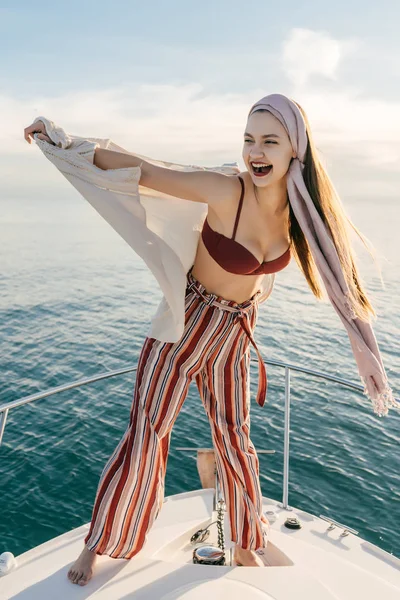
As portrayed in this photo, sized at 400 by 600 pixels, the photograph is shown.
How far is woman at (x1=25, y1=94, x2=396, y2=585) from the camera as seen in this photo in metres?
1.83

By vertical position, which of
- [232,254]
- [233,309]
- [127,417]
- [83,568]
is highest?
[232,254]

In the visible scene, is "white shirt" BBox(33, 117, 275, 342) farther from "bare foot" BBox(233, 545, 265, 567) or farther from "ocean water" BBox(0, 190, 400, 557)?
"bare foot" BBox(233, 545, 265, 567)

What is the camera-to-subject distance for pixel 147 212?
201cm

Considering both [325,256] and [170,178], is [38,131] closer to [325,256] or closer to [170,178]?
[170,178]

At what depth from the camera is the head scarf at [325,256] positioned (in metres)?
1.81

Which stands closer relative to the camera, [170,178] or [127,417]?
[170,178]

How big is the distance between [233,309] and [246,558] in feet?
3.43

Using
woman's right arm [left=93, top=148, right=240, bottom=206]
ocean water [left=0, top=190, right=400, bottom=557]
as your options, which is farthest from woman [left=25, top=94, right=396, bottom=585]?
ocean water [left=0, top=190, right=400, bottom=557]

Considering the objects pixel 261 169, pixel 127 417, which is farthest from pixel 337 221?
pixel 127 417

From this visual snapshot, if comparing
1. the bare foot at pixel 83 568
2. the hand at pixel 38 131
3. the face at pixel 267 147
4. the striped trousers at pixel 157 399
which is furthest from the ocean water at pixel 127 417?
the bare foot at pixel 83 568

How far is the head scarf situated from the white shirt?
33 cm

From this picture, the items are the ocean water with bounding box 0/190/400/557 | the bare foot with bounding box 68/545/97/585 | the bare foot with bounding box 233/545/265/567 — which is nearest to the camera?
the bare foot with bounding box 68/545/97/585

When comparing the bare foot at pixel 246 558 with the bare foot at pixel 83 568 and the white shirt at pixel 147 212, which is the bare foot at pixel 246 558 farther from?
the white shirt at pixel 147 212

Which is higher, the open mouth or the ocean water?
the open mouth
